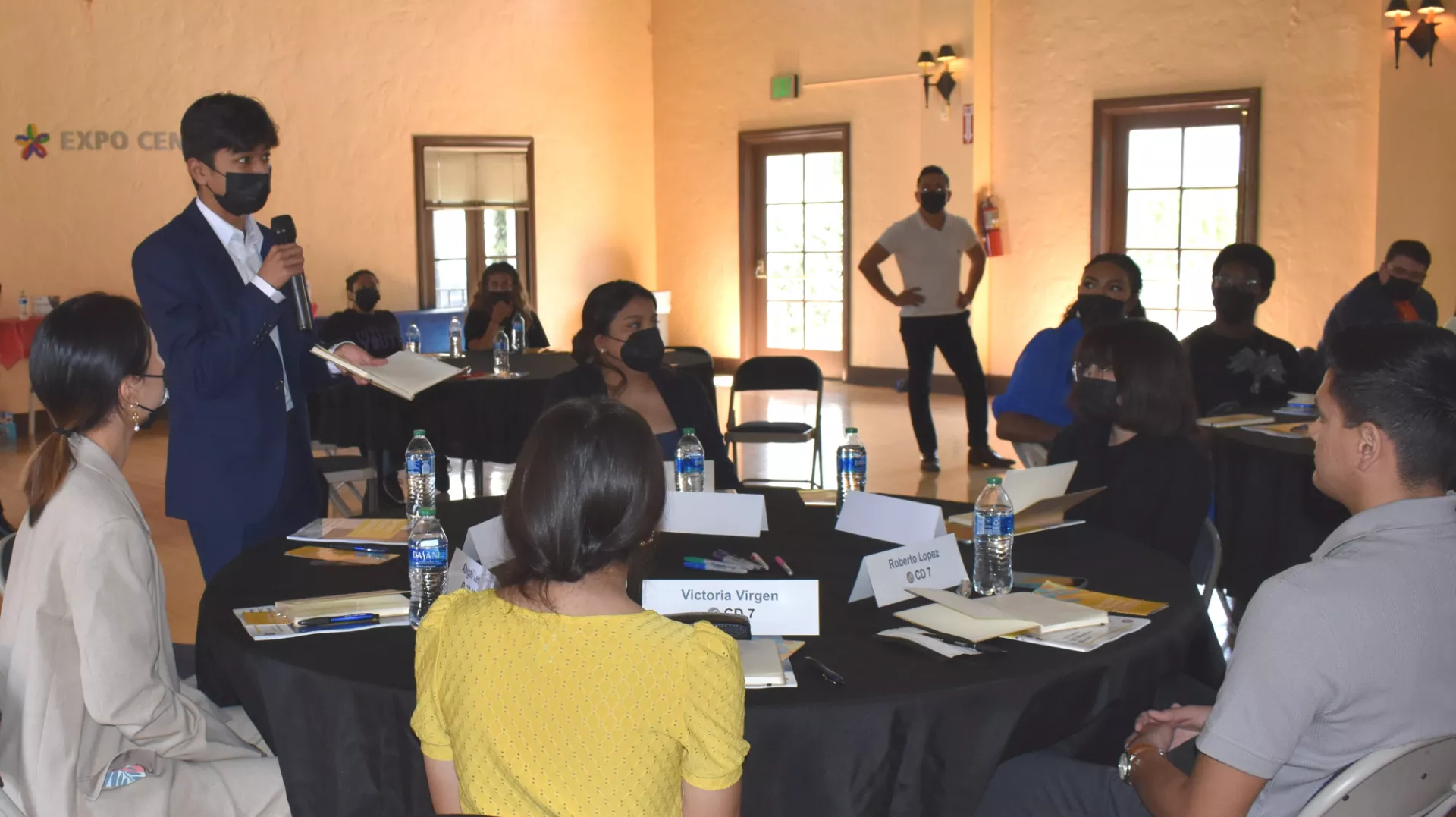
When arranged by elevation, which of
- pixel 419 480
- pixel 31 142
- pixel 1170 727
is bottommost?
pixel 1170 727

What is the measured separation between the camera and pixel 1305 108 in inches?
350

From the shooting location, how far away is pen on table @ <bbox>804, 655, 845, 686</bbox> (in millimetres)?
1977

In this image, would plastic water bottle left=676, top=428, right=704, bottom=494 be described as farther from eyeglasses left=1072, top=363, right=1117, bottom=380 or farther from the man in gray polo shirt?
the man in gray polo shirt

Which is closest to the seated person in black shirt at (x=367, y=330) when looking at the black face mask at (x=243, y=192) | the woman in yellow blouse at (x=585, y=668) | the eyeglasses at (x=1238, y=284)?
the black face mask at (x=243, y=192)

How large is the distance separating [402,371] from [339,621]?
933mm

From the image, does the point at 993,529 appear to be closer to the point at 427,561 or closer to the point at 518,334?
the point at 427,561

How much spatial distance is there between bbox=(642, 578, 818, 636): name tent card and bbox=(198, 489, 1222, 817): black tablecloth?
0.06 metres

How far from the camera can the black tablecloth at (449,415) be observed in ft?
19.5

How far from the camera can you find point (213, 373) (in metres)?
2.93

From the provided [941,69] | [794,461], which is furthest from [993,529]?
[941,69]

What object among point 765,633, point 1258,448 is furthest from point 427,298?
point 765,633

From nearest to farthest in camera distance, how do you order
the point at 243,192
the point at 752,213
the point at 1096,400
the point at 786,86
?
1. the point at 243,192
2. the point at 1096,400
3. the point at 786,86
4. the point at 752,213

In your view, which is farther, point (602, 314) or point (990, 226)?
point (990, 226)

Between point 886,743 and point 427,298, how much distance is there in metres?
10.1
